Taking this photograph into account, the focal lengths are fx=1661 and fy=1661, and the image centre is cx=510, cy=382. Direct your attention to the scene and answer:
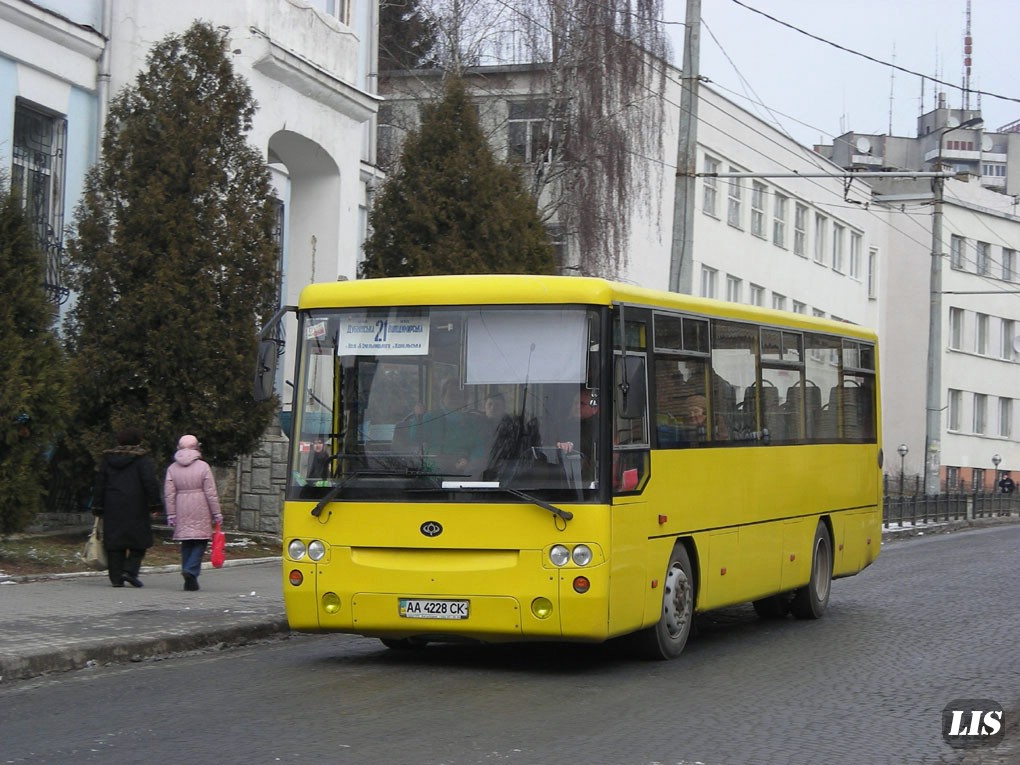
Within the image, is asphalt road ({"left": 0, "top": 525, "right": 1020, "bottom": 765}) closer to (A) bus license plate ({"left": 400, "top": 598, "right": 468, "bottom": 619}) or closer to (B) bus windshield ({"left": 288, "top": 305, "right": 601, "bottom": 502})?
(A) bus license plate ({"left": 400, "top": 598, "right": 468, "bottom": 619})

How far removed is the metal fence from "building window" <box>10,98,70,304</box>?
18135 mm

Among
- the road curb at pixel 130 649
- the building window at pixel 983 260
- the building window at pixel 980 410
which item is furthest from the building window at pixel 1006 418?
the road curb at pixel 130 649

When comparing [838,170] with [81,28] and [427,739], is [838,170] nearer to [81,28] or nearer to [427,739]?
[81,28]

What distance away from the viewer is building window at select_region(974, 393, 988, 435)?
6938 cm

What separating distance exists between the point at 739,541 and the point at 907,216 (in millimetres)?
54260

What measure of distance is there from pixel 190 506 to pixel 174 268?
15.4 feet

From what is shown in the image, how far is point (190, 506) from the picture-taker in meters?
15.8

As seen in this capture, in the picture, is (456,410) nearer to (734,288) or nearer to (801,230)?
(734,288)

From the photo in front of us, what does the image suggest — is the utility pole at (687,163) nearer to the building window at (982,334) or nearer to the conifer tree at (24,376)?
the conifer tree at (24,376)

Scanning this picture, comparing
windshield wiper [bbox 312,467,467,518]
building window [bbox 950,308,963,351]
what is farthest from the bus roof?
building window [bbox 950,308,963,351]

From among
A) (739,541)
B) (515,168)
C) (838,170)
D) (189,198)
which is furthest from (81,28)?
(838,170)

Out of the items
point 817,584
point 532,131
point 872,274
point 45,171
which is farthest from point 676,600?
→ point 872,274

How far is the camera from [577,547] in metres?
11.0

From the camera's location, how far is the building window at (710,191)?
158 feet
